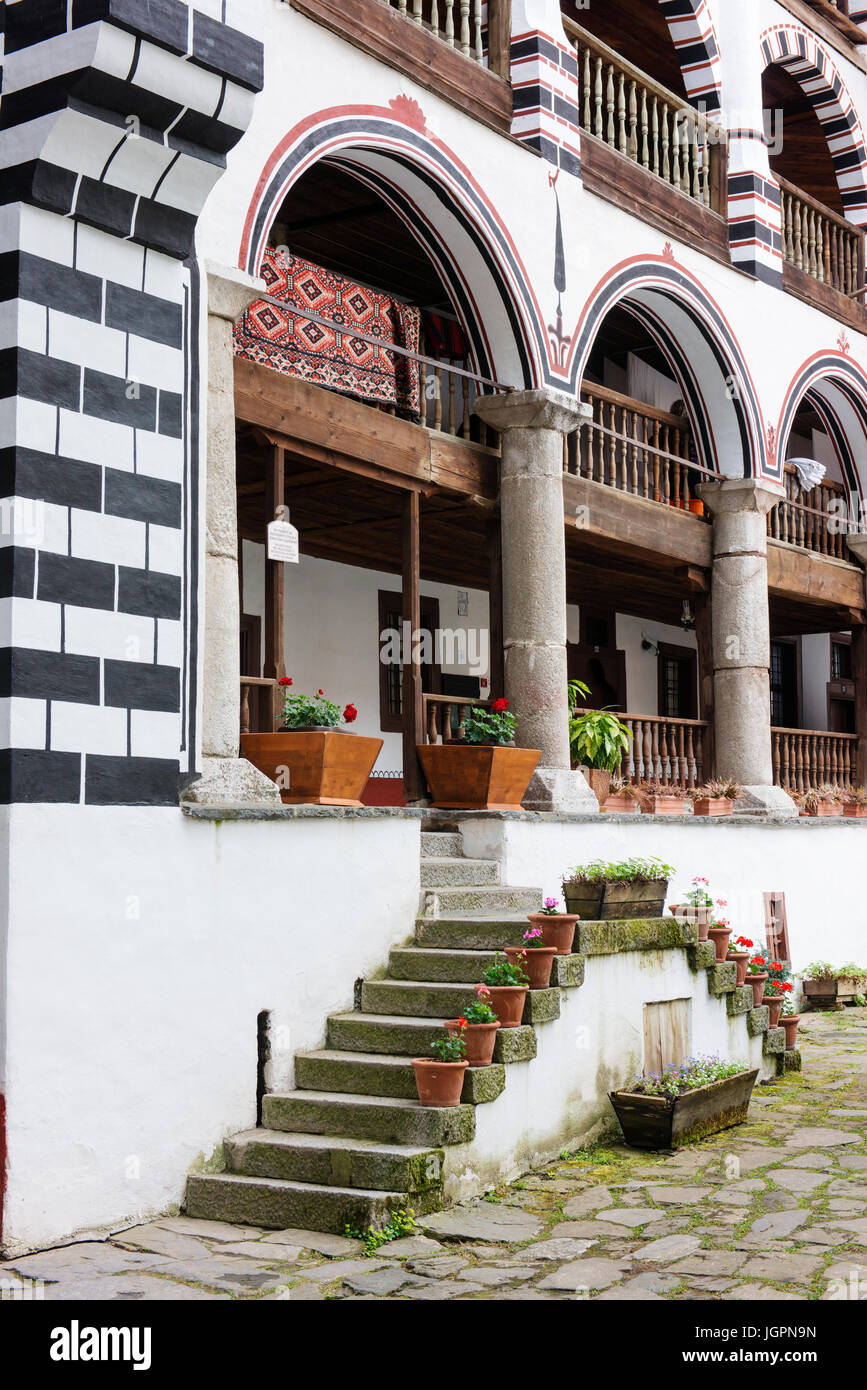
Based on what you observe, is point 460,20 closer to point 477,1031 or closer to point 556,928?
point 556,928

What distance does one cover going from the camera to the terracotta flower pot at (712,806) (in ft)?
37.8

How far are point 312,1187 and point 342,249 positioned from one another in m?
8.43

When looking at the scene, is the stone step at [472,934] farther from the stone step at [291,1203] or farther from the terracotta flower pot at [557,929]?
the stone step at [291,1203]

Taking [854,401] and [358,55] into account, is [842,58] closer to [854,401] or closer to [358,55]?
[854,401]

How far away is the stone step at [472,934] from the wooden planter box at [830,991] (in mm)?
5984

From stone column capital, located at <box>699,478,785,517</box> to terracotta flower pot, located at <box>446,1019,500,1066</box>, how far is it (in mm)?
7372

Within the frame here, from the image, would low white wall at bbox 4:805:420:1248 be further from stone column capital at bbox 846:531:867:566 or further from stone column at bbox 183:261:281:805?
stone column capital at bbox 846:531:867:566

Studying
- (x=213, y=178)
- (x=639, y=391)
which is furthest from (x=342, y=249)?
(x=213, y=178)

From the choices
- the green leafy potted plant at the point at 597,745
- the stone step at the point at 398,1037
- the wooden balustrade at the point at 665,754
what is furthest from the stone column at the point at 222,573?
the wooden balustrade at the point at 665,754

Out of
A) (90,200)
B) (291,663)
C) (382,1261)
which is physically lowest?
(382,1261)

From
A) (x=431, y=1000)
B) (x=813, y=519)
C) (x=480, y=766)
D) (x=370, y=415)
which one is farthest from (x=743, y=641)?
(x=431, y=1000)

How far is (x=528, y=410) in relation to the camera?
9797mm

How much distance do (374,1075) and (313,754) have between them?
1841 millimetres

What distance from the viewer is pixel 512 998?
21.3 feet
